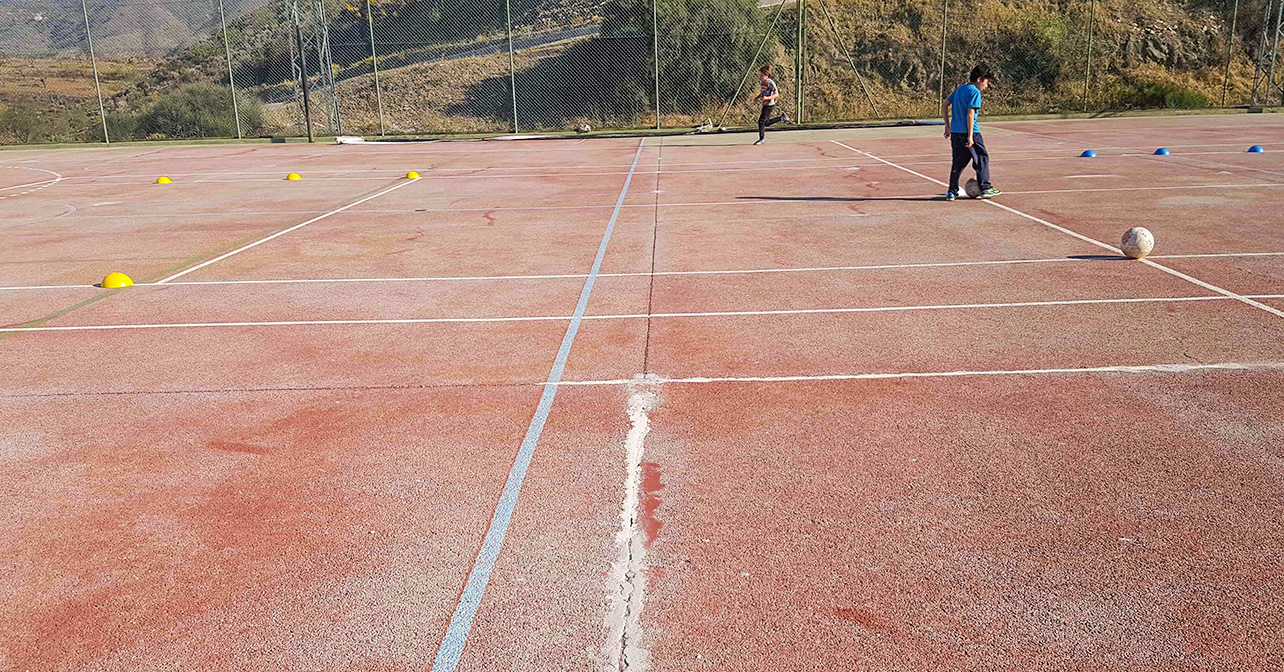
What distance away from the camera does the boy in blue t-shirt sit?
12555mm

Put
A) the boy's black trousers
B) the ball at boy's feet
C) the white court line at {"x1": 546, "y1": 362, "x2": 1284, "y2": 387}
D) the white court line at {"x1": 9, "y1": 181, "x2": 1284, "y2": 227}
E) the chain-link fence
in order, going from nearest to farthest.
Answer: the white court line at {"x1": 546, "y1": 362, "x2": 1284, "y2": 387} → the ball at boy's feet → the boy's black trousers → the white court line at {"x1": 9, "y1": 181, "x2": 1284, "y2": 227} → the chain-link fence

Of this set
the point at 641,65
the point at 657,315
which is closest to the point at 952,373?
the point at 657,315

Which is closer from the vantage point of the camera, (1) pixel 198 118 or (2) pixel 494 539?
(2) pixel 494 539

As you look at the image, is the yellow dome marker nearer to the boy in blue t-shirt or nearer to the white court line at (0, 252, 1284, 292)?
the white court line at (0, 252, 1284, 292)

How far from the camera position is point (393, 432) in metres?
5.05

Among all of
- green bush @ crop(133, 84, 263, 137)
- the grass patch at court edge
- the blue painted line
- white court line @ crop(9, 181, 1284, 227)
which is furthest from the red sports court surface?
green bush @ crop(133, 84, 263, 137)

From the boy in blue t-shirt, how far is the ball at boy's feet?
4080mm

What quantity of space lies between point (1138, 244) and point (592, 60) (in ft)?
94.8

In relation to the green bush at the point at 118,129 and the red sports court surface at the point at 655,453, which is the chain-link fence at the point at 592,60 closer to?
the green bush at the point at 118,129

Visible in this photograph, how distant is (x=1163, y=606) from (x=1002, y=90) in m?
37.7

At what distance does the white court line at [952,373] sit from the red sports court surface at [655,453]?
0.04m

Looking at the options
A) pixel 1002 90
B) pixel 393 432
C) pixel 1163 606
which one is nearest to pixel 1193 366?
pixel 1163 606

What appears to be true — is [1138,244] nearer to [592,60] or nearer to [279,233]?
[279,233]

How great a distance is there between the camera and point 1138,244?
340 inches
